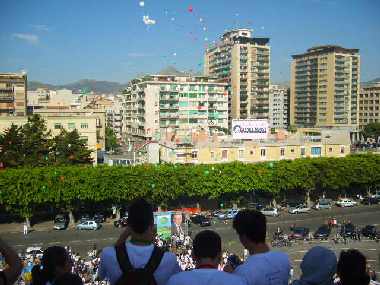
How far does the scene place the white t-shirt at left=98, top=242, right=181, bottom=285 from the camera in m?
4.00

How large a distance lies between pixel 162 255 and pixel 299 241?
25.3m

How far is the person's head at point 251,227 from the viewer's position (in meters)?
4.23

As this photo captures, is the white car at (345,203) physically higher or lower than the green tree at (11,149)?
lower

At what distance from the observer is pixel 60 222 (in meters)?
33.7

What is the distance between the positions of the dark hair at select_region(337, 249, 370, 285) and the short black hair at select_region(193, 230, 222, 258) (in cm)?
107

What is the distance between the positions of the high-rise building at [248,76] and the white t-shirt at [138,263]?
320ft

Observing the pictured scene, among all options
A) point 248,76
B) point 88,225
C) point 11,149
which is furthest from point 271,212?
→ point 248,76

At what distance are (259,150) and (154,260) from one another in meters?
40.0

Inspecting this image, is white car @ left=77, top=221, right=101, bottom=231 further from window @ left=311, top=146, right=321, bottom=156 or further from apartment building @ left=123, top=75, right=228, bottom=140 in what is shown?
apartment building @ left=123, top=75, right=228, bottom=140

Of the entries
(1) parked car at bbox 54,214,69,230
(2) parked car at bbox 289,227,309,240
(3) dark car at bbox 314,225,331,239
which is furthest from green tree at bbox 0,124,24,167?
(3) dark car at bbox 314,225,331,239

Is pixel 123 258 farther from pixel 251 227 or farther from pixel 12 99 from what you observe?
pixel 12 99

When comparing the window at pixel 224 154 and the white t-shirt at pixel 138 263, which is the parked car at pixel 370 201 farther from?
the white t-shirt at pixel 138 263

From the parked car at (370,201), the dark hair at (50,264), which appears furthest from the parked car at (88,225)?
the dark hair at (50,264)

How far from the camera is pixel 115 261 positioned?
4094 mm
